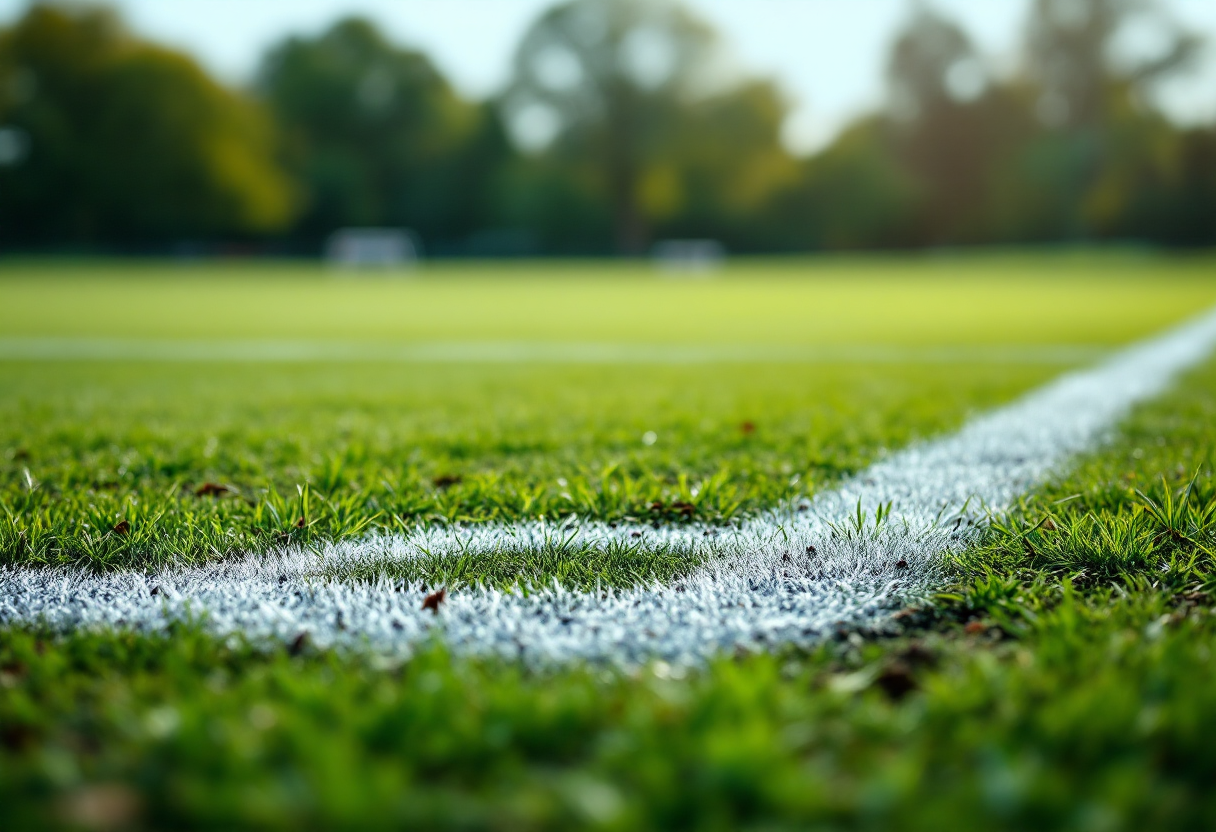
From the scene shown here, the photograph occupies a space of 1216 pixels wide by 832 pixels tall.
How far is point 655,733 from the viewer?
124 centimetres

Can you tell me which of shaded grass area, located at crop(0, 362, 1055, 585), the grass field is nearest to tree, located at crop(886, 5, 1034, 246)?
shaded grass area, located at crop(0, 362, 1055, 585)

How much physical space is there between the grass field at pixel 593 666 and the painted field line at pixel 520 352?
184cm

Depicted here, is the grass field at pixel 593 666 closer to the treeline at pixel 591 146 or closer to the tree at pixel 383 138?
the treeline at pixel 591 146

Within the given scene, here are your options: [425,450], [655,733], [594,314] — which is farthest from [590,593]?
[594,314]

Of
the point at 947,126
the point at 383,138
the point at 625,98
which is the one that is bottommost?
the point at 383,138

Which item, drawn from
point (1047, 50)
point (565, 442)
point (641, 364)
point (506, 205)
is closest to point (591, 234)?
point (506, 205)

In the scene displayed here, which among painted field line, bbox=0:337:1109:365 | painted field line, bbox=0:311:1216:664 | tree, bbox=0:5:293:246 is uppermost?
tree, bbox=0:5:293:246

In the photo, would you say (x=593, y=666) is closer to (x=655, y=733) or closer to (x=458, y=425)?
(x=655, y=733)

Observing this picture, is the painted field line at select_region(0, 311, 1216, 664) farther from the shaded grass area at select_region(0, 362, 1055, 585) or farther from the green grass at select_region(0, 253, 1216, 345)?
the green grass at select_region(0, 253, 1216, 345)

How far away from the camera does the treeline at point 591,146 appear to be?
4522cm

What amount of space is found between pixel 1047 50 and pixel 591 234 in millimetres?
23912

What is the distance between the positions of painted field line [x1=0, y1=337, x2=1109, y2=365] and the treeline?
42.6 meters

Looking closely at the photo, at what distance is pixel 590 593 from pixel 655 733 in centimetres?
64

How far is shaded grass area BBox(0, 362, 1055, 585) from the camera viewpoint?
2301 millimetres
